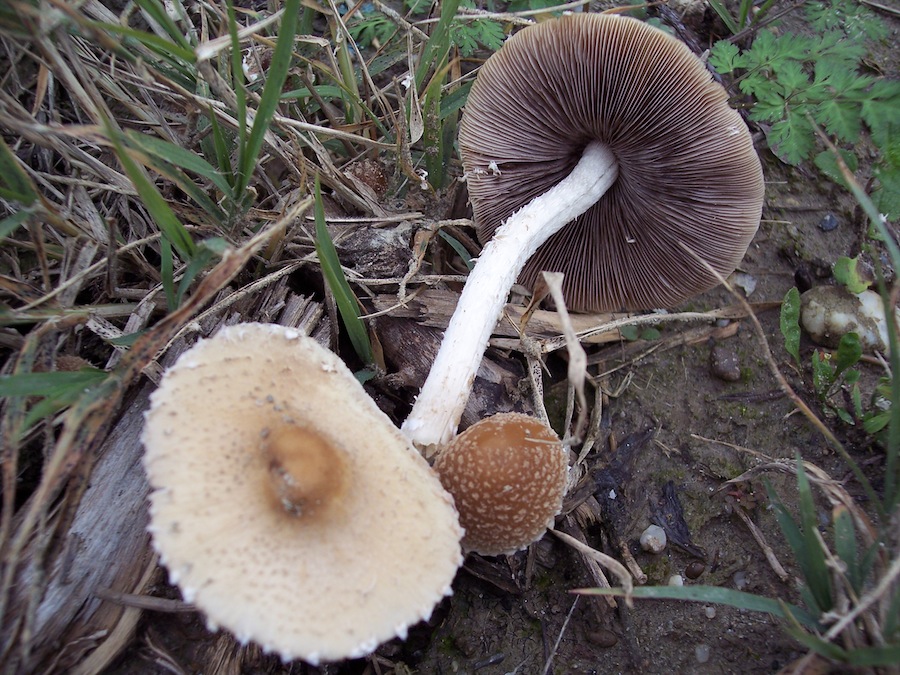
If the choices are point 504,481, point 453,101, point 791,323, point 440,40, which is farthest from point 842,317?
point 440,40

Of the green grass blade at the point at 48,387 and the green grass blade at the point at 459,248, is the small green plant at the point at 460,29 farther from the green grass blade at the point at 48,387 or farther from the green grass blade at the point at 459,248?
the green grass blade at the point at 48,387

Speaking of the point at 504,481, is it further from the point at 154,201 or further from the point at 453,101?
the point at 453,101

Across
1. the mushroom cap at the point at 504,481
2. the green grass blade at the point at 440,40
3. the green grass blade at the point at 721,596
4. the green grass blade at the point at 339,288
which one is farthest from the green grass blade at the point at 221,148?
the green grass blade at the point at 721,596

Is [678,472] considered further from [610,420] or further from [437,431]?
[437,431]

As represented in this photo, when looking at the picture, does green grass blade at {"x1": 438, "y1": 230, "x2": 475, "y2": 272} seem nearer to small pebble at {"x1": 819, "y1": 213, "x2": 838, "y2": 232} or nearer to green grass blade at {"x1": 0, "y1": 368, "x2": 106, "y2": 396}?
green grass blade at {"x1": 0, "y1": 368, "x2": 106, "y2": 396}

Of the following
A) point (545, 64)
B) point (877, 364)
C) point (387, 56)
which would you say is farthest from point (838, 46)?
point (387, 56)

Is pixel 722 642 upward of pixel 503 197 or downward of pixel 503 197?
downward

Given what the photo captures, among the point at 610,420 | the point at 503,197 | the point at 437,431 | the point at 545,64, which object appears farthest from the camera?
the point at 503,197
